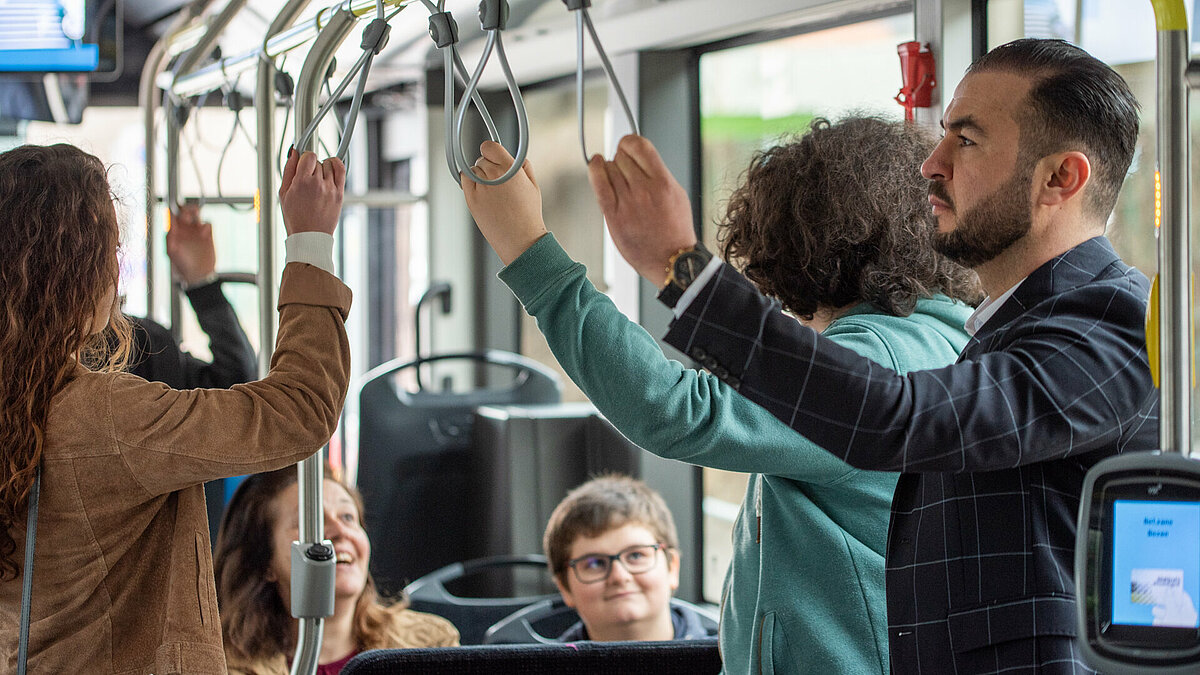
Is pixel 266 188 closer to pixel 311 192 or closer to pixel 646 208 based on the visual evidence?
pixel 311 192

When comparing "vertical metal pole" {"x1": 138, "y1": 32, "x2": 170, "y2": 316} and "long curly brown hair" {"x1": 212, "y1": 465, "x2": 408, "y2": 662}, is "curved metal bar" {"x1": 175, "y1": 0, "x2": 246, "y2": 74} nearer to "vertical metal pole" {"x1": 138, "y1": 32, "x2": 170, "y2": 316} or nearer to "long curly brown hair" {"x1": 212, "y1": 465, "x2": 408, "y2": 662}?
"vertical metal pole" {"x1": 138, "y1": 32, "x2": 170, "y2": 316}

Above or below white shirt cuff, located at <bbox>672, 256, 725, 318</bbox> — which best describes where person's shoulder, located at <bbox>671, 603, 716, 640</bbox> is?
below

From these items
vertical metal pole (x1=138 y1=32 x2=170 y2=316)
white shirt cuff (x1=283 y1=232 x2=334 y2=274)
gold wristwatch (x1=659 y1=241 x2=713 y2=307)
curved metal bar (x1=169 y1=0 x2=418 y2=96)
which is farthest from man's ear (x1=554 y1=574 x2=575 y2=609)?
gold wristwatch (x1=659 y1=241 x2=713 y2=307)

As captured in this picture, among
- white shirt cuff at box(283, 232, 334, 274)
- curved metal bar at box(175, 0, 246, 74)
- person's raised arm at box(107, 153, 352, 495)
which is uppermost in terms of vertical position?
curved metal bar at box(175, 0, 246, 74)

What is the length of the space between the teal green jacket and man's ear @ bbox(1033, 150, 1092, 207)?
0.19 meters

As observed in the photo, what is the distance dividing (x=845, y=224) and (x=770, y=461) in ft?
0.89

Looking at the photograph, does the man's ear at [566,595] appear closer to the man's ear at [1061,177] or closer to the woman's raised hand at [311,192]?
the woman's raised hand at [311,192]

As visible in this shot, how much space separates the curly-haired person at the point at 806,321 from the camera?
0.99 m

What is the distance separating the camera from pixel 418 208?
3.96 metres

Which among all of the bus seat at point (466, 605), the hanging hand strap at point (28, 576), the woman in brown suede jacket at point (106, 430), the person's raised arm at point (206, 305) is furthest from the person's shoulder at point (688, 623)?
the hanging hand strap at point (28, 576)

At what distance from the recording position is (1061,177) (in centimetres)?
98

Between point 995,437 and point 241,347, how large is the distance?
4.83 ft

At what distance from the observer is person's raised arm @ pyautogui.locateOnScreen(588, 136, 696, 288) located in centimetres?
88

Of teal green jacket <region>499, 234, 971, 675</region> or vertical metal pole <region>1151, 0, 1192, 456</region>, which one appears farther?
teal green jacket <region>499, 234, 971, 675</region>
